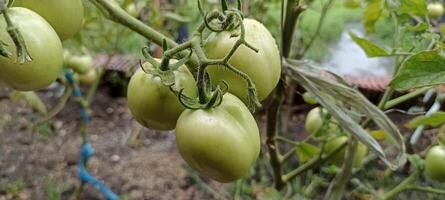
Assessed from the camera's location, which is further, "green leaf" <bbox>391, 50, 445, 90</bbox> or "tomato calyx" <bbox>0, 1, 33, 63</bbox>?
"green leaf" <bbox>391, 50, 445, 90</bbox>

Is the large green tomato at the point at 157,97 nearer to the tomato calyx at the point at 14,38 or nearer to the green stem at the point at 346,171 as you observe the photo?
the tomato calyx at the point at 14,38

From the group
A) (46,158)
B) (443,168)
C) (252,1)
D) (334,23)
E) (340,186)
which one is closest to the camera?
(443,168)

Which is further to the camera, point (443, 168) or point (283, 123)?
point (283, 123)

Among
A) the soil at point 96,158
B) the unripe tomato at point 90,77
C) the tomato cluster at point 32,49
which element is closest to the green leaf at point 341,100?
the tomato cluster at point 32,49

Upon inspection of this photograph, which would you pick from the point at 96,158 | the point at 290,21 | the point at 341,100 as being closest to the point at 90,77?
the point at 96,158

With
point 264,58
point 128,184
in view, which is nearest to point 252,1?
point 128,184

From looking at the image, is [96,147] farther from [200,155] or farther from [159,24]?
[200,155]

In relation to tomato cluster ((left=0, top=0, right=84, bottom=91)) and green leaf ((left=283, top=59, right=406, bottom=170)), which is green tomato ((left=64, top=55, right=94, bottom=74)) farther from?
tomato cluster ((left=0, top=0, right=84, bottom=91))

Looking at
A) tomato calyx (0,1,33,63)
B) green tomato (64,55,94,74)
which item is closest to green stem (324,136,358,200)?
tomato calyx (0,1,33,63)
